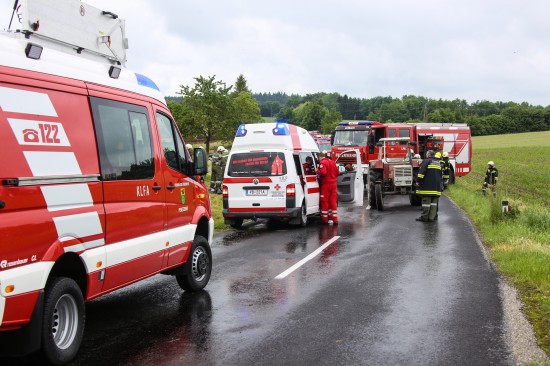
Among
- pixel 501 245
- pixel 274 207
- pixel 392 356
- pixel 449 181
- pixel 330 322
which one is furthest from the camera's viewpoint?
pixel 449 181

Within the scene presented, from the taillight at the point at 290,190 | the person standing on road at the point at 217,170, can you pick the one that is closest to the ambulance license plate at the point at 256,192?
the taillight at the point at 290,190

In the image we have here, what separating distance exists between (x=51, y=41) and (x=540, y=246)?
888 centimetres

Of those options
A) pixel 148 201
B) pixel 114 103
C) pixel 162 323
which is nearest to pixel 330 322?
pixel 162 323

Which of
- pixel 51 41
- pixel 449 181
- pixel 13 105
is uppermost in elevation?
pixel 51 41

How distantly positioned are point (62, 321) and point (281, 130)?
31.3ft

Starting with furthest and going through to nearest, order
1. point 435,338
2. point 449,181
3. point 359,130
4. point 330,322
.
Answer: point 449,181 → point 359,130 → point 330,322 → point 435,338

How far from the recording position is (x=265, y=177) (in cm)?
1352

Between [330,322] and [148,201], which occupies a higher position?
[148,201]

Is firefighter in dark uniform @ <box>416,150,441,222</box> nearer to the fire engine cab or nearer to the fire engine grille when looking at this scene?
the fire engine grille

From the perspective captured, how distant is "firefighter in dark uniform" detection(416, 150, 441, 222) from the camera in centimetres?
1530

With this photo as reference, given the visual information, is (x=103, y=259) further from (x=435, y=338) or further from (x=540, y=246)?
(x=540, y=246)

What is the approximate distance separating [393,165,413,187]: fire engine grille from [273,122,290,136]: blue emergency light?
6516 mm

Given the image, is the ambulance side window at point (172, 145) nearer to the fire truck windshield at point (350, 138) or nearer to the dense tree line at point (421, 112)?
the fire truck windshield at point (350, 138)

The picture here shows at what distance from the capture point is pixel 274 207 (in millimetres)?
13555
